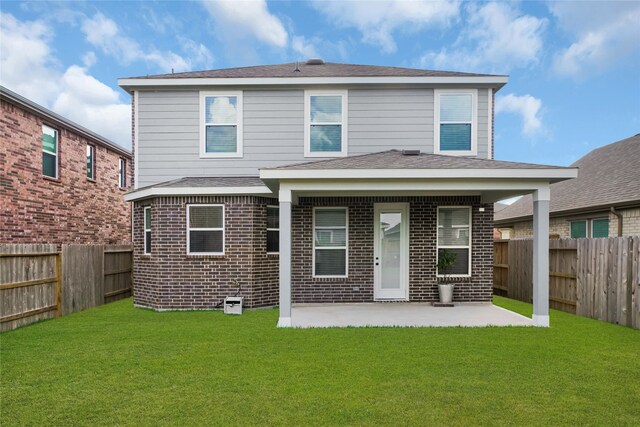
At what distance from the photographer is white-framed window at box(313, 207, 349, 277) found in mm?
10266

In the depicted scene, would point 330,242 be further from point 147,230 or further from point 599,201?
point 599,201

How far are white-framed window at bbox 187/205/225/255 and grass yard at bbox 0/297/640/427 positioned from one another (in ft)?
7.89

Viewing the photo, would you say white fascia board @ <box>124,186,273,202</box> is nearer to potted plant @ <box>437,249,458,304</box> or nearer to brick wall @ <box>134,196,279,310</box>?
brick wall @ <box>134,196,279,310</box>

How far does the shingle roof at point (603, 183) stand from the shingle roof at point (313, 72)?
5.98 meters

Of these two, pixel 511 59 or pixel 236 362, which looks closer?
pixel 236 362

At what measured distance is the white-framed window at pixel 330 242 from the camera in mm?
10266

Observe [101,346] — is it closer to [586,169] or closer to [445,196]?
[445,196]

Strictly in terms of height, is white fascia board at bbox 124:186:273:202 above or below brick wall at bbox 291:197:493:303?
above

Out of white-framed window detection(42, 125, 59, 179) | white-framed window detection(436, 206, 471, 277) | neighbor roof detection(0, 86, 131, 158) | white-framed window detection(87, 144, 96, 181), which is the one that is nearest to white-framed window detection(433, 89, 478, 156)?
white-framed window detection(436, 206, 471, 277)

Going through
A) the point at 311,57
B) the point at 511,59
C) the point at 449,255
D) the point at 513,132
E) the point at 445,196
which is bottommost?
the point at 449,255

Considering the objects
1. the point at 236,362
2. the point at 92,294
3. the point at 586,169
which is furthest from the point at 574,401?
the point at 586,169

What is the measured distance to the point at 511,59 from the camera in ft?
59.8

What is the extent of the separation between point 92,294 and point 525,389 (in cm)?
985

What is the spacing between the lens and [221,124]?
10586 mm
